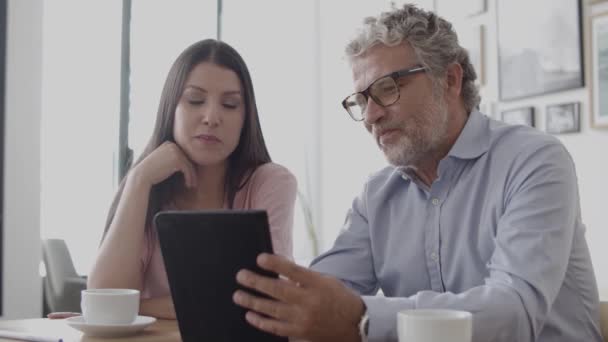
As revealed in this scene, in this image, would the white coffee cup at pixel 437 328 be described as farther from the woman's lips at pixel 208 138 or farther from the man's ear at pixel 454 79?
the woman's lips at pixel 208 138

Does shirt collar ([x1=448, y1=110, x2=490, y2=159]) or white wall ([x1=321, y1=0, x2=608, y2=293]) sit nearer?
shirt collar ([x1=448, y1=110, x2=490, y2=159])

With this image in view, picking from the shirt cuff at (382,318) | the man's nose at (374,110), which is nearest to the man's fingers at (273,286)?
the shirt cuff at (382,318)

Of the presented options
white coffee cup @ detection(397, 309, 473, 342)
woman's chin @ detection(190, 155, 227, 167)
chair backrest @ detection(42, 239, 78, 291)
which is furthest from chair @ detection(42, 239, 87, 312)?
white coffee cup @ detection(397, 309, 473, 342)

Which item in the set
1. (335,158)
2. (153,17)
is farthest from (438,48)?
(335,158)

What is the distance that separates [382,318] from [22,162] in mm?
3173

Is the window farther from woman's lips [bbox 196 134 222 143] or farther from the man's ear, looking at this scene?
the man's ear

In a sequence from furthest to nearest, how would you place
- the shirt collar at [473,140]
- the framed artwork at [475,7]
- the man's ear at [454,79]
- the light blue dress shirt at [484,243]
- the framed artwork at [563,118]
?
1. the framed artwork at [475,7]
2. the framed artwork at [563,118]
3. the man's ear at [454,79]
4. the shirt collar at [473,140]
5. the light blue dress shirt at [484,243]

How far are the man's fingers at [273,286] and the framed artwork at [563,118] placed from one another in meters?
2.77

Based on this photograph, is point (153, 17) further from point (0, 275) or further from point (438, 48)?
point (438, 48)

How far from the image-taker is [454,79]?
1670mm

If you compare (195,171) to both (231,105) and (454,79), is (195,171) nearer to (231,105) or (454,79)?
(231,105)

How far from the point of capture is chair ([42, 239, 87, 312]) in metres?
3.50

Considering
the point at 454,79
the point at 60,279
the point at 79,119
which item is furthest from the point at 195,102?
the point at 79,119

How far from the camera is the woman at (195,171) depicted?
6.27 ft
